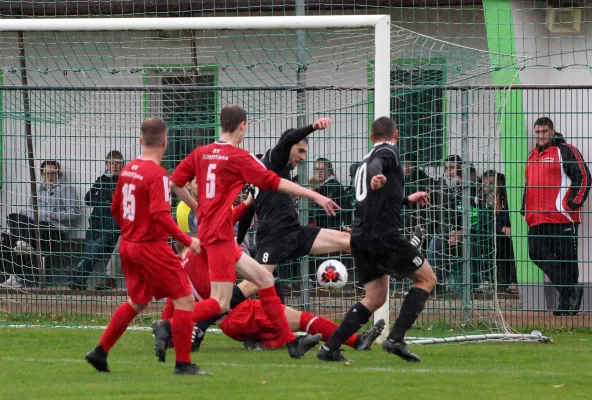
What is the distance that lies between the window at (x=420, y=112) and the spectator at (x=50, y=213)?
3.81 meters

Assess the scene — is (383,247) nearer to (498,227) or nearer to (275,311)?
(275,311)

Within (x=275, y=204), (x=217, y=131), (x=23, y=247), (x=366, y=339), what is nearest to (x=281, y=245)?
(x=275, y=204)

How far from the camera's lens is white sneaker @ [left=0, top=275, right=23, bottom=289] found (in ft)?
43.3

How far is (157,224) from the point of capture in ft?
27.3

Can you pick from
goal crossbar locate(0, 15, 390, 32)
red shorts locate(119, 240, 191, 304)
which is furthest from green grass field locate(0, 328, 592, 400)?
goal crossbar locate(0, 15, 390, 32)

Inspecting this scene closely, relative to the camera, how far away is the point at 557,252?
494 inches

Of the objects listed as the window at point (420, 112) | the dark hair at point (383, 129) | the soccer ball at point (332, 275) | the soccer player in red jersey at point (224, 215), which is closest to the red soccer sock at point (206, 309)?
the soccer player in red jersey at point (224, 215)

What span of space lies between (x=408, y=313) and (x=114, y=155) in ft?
15.9

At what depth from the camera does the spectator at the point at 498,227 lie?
485 inches

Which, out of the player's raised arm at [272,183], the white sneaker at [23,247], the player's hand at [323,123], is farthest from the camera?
the white sneaker at [23,247]

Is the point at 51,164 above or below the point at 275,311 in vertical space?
above

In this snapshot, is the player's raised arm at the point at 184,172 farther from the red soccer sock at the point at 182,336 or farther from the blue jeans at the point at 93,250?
the blue jeans at the point at 93,250

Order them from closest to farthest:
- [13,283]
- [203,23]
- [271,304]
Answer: [271,304], [203,23], [13,283]

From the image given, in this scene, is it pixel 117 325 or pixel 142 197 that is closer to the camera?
pixel 142 197
